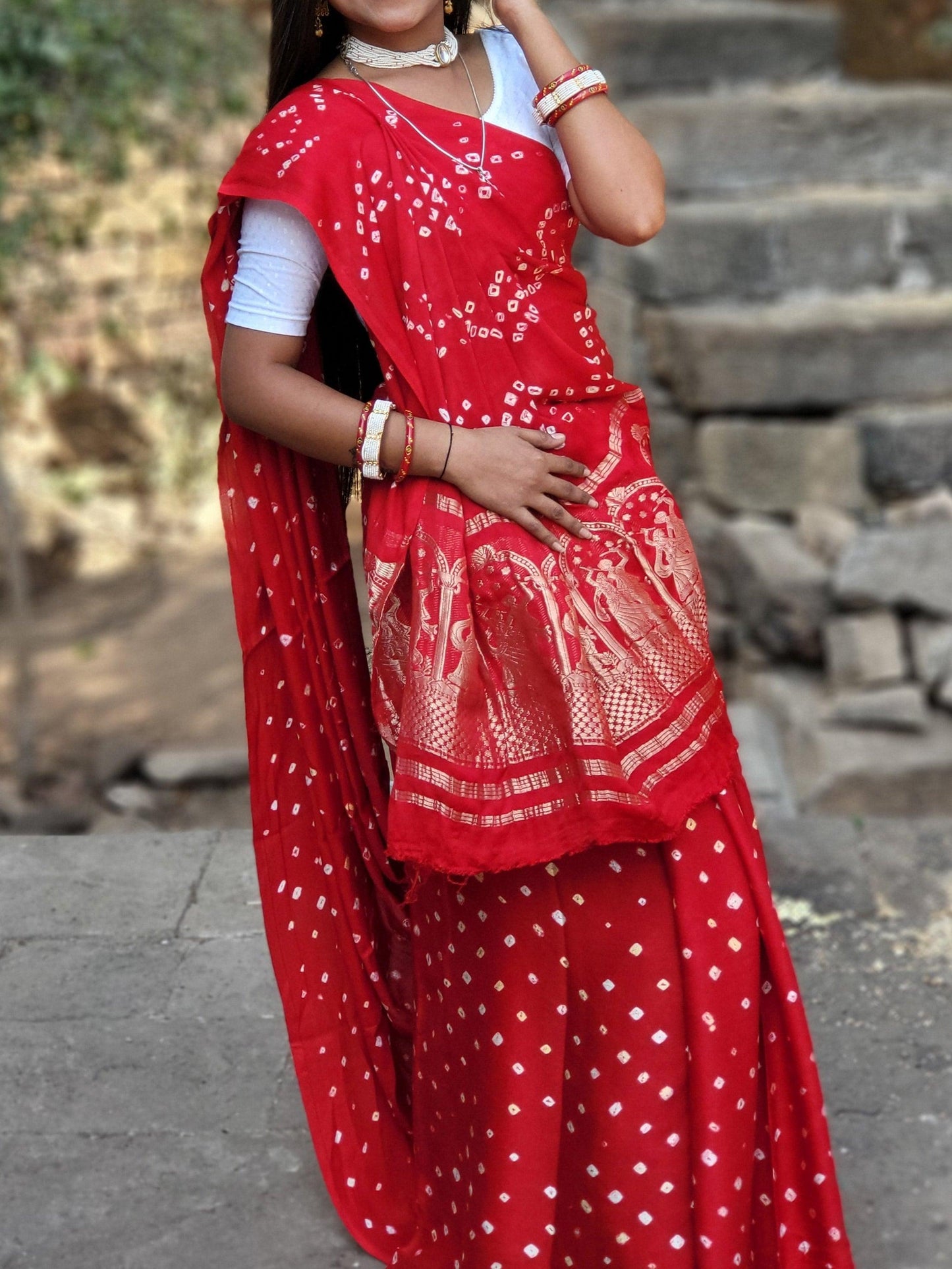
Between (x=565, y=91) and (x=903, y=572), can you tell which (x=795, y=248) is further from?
(x=565, y=91)

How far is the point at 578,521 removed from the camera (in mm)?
1705

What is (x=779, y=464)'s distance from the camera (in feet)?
17.9

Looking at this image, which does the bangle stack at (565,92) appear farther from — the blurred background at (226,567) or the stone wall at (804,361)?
the stone wall at (804,361)

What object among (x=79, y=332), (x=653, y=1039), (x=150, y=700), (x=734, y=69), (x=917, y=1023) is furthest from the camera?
(x=79, y=332)

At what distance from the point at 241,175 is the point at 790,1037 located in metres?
1.22

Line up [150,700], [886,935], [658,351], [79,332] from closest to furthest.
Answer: [886,935]
[658,351]
[150,700]
[79,332]

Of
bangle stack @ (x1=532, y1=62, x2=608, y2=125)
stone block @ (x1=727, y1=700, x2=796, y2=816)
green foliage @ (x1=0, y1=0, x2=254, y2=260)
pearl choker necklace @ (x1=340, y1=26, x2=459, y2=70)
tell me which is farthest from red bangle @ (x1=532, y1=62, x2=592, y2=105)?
green foliage @ (x1=0, y1=0, x2=254, y2=260)

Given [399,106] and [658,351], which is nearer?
[399,106]

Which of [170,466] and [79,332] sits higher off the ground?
[79,332]

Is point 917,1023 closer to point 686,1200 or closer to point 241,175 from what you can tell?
point 686,1200

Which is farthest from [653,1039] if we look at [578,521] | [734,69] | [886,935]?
[734,69]

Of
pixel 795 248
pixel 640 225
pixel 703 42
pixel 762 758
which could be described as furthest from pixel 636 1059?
pixel 703 42

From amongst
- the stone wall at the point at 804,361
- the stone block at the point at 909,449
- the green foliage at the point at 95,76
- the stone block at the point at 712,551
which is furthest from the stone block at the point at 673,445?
the green foliage at the point at 95,76

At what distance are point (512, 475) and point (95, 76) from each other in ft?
12.7
